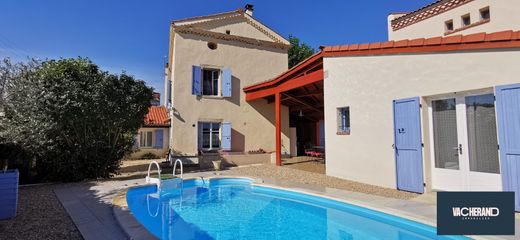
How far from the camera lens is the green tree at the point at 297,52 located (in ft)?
100

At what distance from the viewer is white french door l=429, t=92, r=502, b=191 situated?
6.54 meters

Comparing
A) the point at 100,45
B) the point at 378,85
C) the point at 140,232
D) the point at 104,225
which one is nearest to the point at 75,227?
the point at 104,225

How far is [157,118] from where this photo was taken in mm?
21500

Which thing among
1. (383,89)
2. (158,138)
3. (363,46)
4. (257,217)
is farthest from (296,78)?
(158,138)

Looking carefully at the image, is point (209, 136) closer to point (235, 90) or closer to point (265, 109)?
point (235, 90)

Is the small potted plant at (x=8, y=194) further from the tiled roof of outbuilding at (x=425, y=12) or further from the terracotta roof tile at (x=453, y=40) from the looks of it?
the tiled roof of outbuilding at (x=425, y=12)

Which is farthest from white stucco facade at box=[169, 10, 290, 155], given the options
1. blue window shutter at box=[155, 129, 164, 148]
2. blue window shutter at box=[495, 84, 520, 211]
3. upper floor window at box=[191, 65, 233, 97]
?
blue window shutter at box=[495, 84, 520, 211]

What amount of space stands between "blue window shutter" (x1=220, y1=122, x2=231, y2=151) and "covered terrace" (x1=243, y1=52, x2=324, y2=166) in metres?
2.28

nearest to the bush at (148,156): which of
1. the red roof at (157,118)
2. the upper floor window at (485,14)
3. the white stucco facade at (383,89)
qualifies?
the red roof at (157,118)

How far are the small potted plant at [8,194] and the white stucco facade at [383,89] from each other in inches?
369

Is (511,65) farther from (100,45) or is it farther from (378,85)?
(100,45)

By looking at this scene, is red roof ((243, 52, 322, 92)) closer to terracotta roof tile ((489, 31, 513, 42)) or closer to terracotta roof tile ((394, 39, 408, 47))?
terracotta roof tile ((394, 39, 408, 47))

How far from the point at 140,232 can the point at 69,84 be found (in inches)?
301

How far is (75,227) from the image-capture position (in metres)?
5.07
